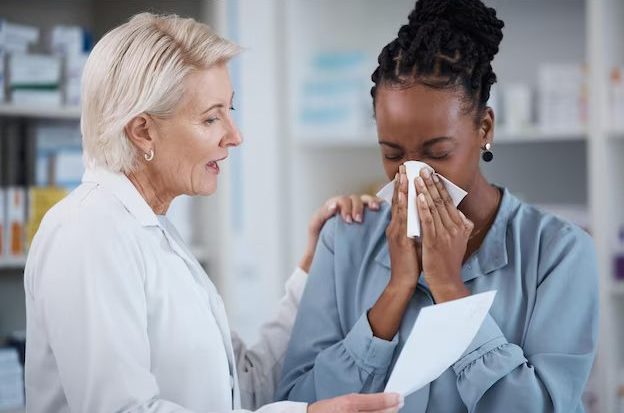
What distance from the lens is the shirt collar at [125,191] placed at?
1396mm

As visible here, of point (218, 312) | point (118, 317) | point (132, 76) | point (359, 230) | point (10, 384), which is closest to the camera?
point (118, 317)

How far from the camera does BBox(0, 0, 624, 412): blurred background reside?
294 centimetres

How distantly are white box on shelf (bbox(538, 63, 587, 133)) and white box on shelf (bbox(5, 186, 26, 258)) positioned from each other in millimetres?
1952

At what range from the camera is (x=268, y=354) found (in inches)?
69.6

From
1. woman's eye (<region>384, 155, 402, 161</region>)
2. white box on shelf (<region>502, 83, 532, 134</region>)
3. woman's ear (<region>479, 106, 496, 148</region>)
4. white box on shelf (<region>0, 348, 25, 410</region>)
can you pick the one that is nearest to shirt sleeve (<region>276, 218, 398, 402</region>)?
woman's eye (<region>384, 155, 402, 161</region>)

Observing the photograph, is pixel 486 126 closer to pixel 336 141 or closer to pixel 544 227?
pixel 544 227

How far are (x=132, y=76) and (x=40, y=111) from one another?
5.15 feet

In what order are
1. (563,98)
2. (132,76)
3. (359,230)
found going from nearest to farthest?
(132,76)
(359,230)
(563,98)

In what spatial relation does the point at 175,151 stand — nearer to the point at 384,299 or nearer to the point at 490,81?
the point at 384,299

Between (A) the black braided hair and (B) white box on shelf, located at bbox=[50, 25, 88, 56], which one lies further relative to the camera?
(B) white box on shelf, located at bbox=[50, 25, 88, 56]

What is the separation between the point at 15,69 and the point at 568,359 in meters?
2.09

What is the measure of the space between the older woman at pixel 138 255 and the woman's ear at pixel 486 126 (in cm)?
43

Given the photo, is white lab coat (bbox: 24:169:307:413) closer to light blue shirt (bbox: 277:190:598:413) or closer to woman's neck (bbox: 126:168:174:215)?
woman's neck (bbox: 126:168:174:215)

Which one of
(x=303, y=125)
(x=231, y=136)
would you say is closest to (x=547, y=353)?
(x=231, y=136)
